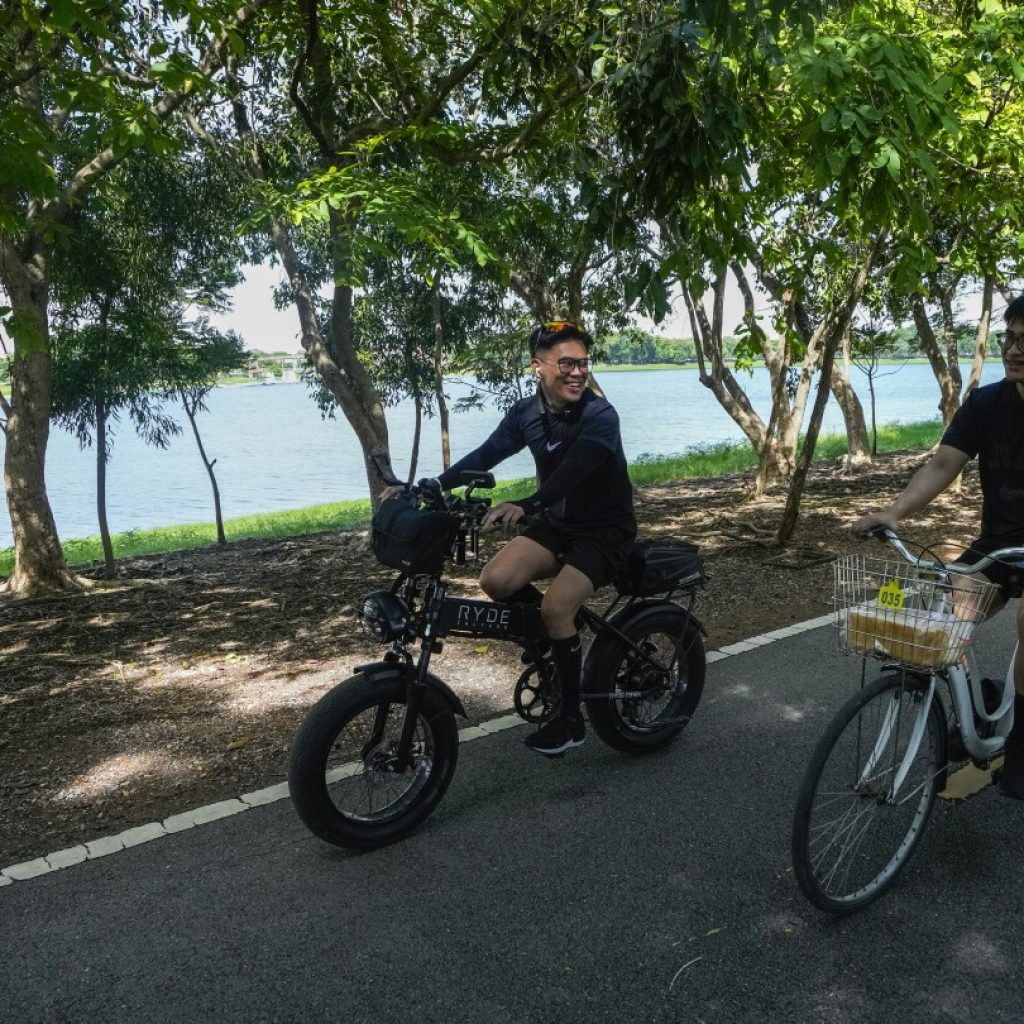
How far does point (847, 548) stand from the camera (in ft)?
31.4

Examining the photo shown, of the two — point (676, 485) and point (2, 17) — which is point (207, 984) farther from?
point (676, 485)

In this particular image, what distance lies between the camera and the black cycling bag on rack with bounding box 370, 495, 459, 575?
141 inches

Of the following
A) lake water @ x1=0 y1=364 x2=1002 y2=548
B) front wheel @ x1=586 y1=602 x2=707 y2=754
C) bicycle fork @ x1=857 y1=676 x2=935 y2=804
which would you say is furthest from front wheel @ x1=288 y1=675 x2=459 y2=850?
lake water @ x1=0 y1=364 x2=1002 y2=548

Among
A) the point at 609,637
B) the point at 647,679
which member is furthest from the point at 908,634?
the point at 647,679

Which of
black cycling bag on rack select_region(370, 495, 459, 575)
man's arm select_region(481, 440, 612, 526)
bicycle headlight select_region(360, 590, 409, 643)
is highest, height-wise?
man's arm select_region(481, 440, 612, 526)

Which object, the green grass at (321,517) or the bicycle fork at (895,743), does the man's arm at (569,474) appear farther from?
the green grass at (321,517)

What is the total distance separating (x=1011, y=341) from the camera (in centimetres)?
340

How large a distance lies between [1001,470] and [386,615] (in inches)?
89.5

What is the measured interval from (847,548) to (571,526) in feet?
20.4

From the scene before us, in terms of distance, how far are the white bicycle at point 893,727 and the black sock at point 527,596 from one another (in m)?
1.35

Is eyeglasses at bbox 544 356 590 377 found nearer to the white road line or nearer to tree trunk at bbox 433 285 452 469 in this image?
the white road line

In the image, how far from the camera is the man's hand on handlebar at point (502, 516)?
3588mm

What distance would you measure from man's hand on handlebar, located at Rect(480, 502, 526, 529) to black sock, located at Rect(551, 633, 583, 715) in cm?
64

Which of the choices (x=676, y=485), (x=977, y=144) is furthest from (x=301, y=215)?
(x=676, y=485)
